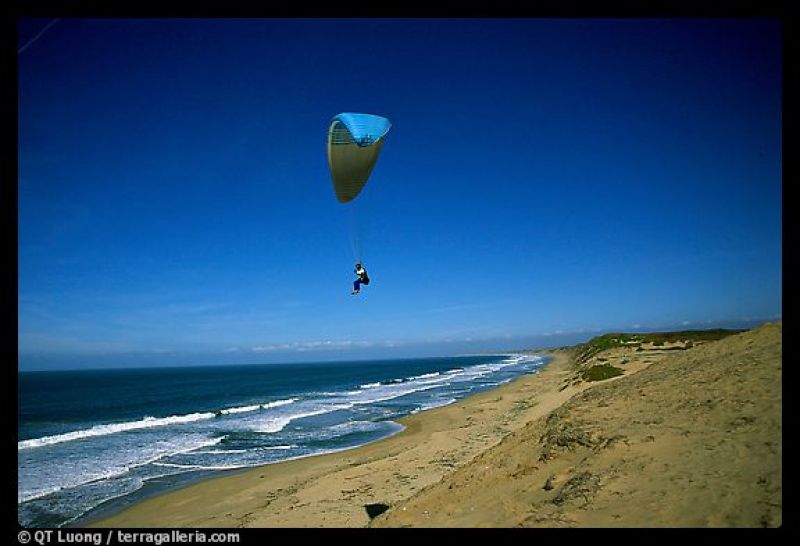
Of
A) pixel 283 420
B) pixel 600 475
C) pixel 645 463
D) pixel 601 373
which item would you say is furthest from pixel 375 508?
pixel 601 373

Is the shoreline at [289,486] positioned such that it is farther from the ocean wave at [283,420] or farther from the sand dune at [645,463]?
the ocean wave at [283,420]

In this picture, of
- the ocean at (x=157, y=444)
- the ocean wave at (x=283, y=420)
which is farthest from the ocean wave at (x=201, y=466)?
the ocean wave at (x=283, y=420)

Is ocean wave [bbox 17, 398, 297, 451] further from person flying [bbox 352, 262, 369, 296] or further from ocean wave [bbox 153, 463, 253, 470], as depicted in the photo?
person flying [bbox 352, 262, 369, 296]

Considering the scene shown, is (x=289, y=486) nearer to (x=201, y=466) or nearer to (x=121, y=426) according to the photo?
(x=201, y=466)

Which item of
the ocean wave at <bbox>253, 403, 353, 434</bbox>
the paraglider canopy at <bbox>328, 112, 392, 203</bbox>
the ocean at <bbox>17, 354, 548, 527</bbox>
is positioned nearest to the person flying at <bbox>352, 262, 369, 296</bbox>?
the paraglider canopy at <bbox>328, 112, 392, 203</bbox>
